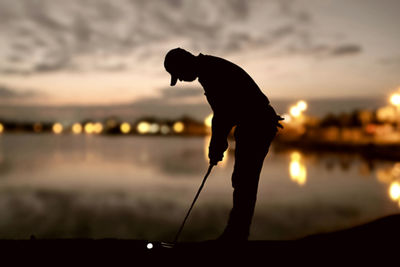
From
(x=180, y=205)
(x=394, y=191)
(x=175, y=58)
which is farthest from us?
(x=394, y=191)

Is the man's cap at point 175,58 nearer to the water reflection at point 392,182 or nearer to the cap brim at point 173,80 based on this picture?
the cap brim at point 173,80

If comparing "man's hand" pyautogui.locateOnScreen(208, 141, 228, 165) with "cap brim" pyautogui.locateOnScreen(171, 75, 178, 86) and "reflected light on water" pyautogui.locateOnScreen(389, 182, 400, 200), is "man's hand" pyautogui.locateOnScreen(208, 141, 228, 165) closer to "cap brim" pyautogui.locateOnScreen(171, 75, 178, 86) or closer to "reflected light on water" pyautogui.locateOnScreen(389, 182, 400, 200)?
"cap brim" pyautogui.locateOnScreen(171, 75, 178, 86)

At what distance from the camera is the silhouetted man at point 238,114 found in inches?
155

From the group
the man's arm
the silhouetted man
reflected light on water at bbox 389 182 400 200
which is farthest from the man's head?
reflected light on water at bbox 389 182 400 200

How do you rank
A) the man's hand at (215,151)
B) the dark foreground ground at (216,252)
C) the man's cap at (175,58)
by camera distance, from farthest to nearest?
the man's hand at (215,151), the man's cap at (175,58), the dark foreground ground at (216,252)

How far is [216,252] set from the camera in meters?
4.00

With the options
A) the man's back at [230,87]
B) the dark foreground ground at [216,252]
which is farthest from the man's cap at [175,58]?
the dark foreground ground at [216,252]

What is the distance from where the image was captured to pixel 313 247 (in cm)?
425

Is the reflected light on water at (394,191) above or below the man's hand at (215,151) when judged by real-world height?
below

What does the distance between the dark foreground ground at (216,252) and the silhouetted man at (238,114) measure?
304 millimetres

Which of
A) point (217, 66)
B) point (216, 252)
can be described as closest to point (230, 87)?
point (217, 66)

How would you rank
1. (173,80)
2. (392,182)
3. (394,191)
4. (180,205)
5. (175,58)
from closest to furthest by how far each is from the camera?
1. (175,58)
2. (173,80)
3. (180,205)
4. (394,191)
5. (392,182)

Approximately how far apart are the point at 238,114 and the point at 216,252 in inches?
67.4

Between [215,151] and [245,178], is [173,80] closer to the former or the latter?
[215,151]
